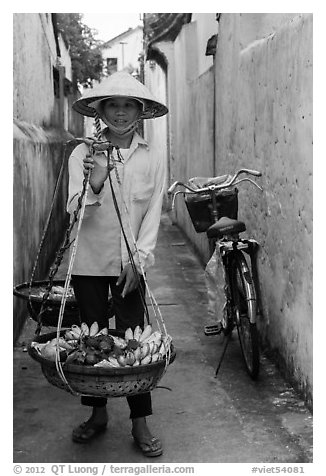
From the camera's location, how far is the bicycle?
4684 millimetres

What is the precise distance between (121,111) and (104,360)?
1.20 meters

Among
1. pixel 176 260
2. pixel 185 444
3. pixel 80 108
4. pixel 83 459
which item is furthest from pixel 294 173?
pixel 176 260

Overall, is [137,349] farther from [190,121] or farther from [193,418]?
[190,121]

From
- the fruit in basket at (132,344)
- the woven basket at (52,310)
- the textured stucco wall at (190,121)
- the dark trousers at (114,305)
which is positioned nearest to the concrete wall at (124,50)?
the textured stucco wall at (190,121)

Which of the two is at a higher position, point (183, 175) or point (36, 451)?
point (183, 175)

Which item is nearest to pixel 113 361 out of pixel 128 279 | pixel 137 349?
pixel 137 349

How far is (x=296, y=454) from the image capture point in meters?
3.60

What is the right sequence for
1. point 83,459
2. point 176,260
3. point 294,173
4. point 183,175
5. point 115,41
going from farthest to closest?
point 115,41
point 183,175
point 176,260
point 294,173
point 83,459

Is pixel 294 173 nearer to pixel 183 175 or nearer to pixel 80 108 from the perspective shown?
pixel 80 108

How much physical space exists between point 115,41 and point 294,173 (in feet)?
144

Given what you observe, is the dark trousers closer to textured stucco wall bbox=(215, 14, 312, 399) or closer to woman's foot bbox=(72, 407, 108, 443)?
woman's foot bbox=(72, 407, 108, 443)

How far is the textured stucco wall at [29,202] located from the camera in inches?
220

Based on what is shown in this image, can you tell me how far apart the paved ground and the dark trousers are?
0.27 m
